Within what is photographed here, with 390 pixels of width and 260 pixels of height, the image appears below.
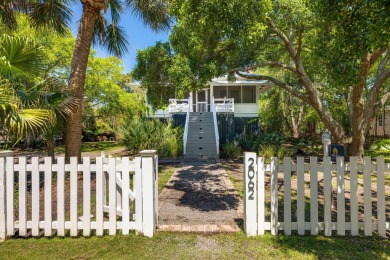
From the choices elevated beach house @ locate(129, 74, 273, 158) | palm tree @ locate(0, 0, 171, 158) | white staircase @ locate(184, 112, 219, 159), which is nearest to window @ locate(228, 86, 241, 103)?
elevated beach house @ locate(129, 74, 273, 158)

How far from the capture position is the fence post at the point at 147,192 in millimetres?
3297

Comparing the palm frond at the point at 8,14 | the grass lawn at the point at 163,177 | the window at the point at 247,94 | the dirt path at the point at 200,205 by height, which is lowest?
the dirt path at the point at 200,205

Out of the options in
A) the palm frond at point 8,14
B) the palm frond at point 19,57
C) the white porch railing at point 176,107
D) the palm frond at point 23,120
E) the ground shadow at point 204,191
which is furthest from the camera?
the white porch railing at point 176,107

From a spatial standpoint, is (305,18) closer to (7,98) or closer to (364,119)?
(364,119)

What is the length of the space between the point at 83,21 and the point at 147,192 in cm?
570

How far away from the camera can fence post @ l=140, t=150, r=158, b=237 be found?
3297 millimetres

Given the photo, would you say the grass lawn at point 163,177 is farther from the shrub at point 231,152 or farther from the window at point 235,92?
the window at point 235,92

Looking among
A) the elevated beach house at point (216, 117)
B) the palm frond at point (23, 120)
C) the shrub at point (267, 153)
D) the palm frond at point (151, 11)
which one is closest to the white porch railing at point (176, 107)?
the elevated beach house at point (216, 117)

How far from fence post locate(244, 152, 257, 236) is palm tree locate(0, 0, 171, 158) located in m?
5.13

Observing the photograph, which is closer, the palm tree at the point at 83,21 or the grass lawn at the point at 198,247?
the grass lawn at the point at 198,247

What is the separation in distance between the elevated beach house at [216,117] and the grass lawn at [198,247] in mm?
8921

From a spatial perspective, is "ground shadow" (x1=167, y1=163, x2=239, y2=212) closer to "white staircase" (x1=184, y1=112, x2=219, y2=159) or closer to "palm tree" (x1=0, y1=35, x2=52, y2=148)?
"palm tree" (x1=0, y1=35, x2=52, y2=148)

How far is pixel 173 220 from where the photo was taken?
4012 mm

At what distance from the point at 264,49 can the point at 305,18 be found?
3.32 metres
